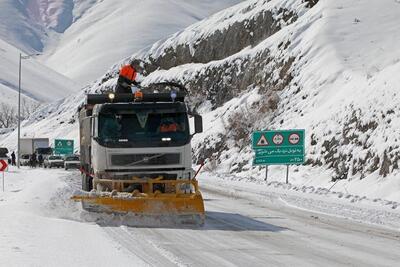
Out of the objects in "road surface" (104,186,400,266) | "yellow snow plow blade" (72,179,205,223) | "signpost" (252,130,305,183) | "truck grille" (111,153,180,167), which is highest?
"signpost" (252,130,305,183)

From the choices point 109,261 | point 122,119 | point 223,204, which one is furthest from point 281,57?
point 109,261

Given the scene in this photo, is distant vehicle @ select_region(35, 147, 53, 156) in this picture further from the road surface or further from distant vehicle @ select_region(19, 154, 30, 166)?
the road surface

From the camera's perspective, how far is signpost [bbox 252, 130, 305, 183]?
95.8 feet

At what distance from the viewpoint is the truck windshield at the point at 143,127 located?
51.8 feet

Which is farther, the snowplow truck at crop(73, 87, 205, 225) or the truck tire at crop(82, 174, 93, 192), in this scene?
the truck tire at crop(82, 174, 93, 192)

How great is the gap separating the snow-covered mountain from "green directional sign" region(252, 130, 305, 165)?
160 centimetres

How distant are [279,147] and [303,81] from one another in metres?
14.4

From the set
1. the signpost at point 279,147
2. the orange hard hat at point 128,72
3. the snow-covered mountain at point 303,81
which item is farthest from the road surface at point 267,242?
the signpost at point 279,147

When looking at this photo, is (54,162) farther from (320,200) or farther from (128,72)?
(128,72)

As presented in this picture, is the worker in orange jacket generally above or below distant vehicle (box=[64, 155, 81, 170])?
above

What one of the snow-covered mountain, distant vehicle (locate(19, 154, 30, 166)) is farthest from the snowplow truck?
distant vehicle (locate(19, 154, 30, 166))

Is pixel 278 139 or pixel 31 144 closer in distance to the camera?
pixel 278 139

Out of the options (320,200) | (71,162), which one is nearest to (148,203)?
(320,200)

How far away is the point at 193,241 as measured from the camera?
40.3ft
